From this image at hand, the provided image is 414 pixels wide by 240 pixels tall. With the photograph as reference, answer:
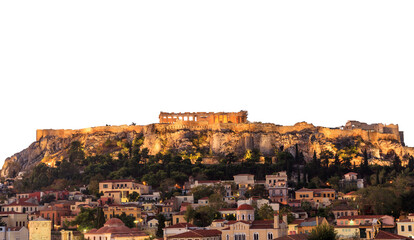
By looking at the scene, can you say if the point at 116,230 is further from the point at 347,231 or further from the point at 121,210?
the point at 347,231

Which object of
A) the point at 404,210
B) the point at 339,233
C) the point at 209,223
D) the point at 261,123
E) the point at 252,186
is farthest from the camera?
the point at 261,123

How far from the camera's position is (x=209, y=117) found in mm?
100500

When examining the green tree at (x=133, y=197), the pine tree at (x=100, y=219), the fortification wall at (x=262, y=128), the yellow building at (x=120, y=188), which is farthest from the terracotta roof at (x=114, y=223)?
the fortification wall at (x=262, y=128)

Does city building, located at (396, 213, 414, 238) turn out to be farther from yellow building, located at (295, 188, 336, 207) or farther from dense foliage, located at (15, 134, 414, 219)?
yellow building, located at (295, 188, 336, 207)

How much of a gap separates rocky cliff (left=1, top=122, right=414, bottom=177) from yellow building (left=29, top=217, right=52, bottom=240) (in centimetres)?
2641

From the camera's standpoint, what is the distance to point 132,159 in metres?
89.2

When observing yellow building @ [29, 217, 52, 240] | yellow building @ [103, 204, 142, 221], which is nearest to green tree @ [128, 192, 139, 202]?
yellow building @ [103, 204, 142, 221]

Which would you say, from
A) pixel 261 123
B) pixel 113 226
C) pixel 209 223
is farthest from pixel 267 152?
pixel 113 226

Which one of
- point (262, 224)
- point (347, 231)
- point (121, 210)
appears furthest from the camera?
point (121, 210)

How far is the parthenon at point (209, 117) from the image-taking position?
99.5 meters

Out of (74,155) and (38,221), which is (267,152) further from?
(38,221)

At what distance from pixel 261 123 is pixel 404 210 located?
35955 mm

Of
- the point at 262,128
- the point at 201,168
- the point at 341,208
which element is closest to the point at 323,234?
the point at 341,208

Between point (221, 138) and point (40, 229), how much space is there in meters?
31.2
